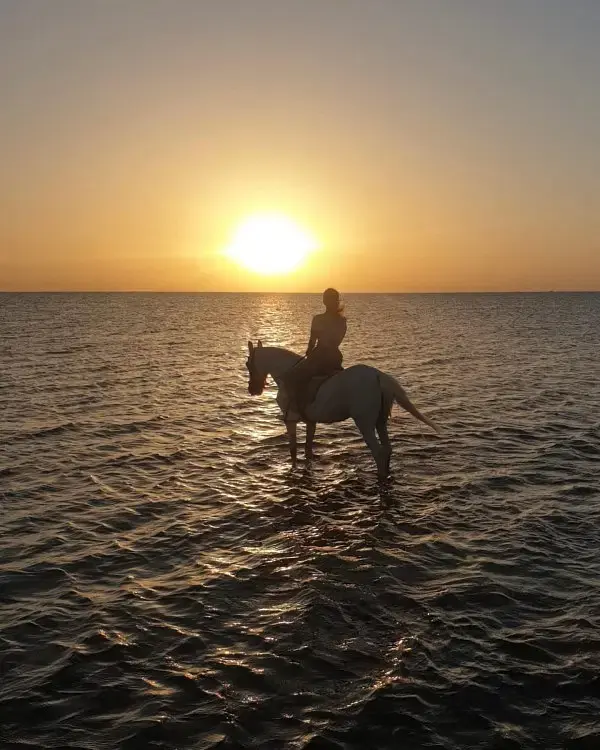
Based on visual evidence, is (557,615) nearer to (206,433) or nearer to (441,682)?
(441,682)

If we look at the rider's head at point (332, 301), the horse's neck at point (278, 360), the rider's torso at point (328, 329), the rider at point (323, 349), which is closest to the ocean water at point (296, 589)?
the rider at point (323, 349)

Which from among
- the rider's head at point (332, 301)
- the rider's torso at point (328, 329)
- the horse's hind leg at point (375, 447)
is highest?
the rider's head at point (332, 301)

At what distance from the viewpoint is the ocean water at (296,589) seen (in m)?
5.54

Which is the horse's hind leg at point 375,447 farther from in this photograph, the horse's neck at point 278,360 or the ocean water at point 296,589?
the horse's neck at point 278,360

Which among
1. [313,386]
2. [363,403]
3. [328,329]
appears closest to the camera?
[363,403]

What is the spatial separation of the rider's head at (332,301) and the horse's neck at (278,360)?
1.46 meters

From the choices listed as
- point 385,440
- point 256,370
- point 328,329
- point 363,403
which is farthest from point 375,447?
point 256,370

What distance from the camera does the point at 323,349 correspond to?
1255 cm

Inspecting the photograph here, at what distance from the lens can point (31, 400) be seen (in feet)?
72.1

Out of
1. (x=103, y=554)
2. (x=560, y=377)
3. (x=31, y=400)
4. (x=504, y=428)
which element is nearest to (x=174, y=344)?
(x=31, y=400)

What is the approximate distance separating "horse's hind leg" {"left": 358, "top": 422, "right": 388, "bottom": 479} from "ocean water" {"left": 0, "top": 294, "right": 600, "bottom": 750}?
0.49m

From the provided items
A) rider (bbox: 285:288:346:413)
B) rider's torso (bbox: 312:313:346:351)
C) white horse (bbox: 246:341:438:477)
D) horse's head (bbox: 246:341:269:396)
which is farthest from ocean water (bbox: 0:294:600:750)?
rider's torso (bbox: 312:313:346:351)

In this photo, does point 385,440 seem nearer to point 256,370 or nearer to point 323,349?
point 323,349

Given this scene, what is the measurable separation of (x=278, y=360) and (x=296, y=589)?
655 cm
